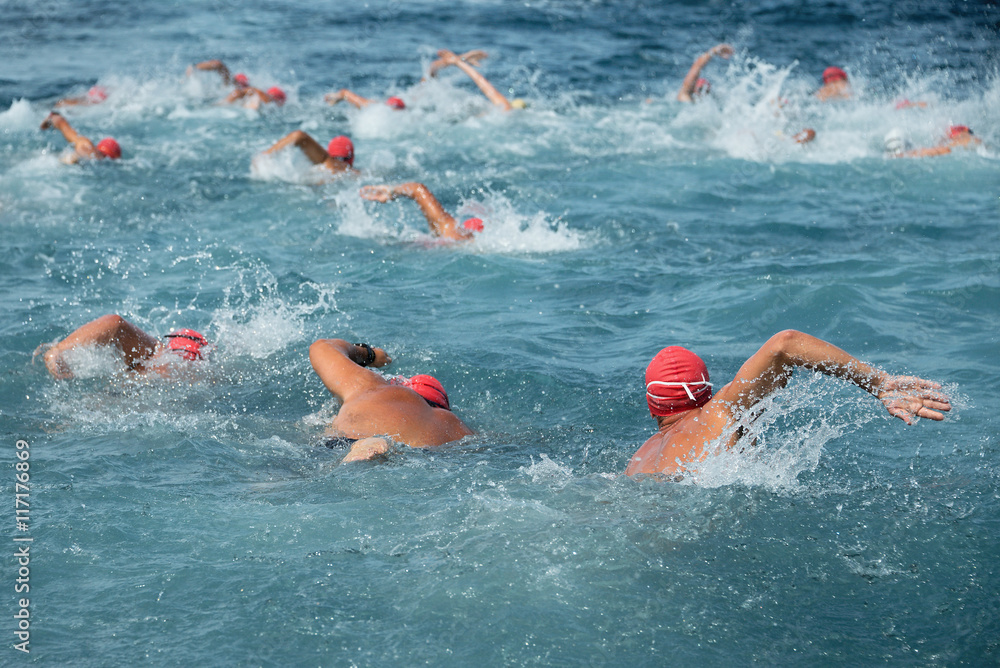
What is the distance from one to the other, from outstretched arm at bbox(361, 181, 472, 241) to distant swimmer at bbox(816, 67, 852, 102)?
1046 cm

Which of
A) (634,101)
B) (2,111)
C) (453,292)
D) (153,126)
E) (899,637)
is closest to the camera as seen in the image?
(899,637)

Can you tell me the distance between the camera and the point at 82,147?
1266cm

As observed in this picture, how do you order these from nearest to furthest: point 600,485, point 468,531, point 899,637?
point 899,637, point 468,531, point 600,485

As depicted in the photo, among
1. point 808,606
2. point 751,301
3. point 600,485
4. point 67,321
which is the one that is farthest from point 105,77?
point 808,606

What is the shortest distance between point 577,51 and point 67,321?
1683 centimetres

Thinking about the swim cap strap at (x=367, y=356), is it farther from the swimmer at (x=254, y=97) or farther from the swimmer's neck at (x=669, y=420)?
the swimmer at (x=254, y=97)

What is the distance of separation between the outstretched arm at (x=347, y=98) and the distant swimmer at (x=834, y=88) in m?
8.71

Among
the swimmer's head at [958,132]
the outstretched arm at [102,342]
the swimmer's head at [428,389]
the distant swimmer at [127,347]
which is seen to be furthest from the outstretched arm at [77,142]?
the swimmer's head at [958,132]

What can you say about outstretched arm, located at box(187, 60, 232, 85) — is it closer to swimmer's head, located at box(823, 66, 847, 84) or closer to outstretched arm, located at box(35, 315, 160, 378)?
outstretched arm, located at box(35, 315, 160, 378)

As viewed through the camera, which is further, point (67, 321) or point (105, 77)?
point (105, 77)

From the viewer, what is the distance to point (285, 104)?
1747cm

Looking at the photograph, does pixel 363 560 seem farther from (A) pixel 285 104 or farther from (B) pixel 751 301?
(A) pixel 285 104

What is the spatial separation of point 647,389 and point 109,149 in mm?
10558

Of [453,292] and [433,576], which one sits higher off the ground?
[433,576]
